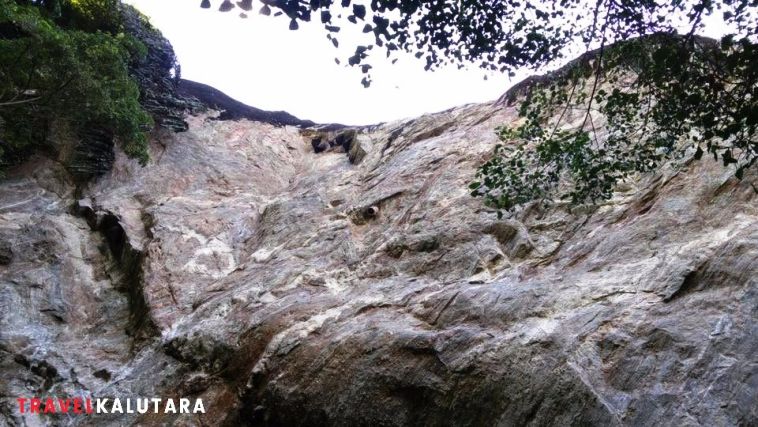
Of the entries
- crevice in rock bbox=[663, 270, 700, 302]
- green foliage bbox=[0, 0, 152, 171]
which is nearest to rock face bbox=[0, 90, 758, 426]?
crevice in rock bbox=[663, 270, 700, 302]

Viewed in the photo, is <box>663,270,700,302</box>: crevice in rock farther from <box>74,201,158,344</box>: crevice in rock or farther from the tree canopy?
<box>74,201,158,344</box>: crevice in rock

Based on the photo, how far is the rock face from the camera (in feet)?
22.9

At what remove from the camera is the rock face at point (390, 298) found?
6.99 m

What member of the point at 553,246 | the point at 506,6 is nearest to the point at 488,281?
the point at 553,246

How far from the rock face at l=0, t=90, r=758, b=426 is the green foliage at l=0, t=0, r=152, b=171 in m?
2.22

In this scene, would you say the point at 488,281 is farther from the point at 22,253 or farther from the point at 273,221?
the point at 22,253

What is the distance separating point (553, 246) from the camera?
34.9ft

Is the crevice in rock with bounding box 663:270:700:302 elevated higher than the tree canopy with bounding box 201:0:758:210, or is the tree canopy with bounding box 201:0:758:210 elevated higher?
the tree canopy with bounding box 201:0:758:210

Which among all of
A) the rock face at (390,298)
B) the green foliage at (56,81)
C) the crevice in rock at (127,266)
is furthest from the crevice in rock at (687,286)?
the green foliage at (56,81)

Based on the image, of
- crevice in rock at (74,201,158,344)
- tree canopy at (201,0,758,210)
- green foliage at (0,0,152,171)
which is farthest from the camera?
green foliage at (0,0,152,171)

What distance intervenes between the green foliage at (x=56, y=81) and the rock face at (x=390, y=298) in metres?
2.22

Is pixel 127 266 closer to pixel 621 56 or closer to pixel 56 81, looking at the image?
pixel 56 81

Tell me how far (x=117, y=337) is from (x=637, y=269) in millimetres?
11526

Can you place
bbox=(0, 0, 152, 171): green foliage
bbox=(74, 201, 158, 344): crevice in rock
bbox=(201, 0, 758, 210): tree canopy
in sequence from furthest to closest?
bbox=(0, 0, 152, 171): green foliage < bbox=(74, 201, 158, 344): crevice in rock < bbox=(201, 0, 758, 210): tree canopy
